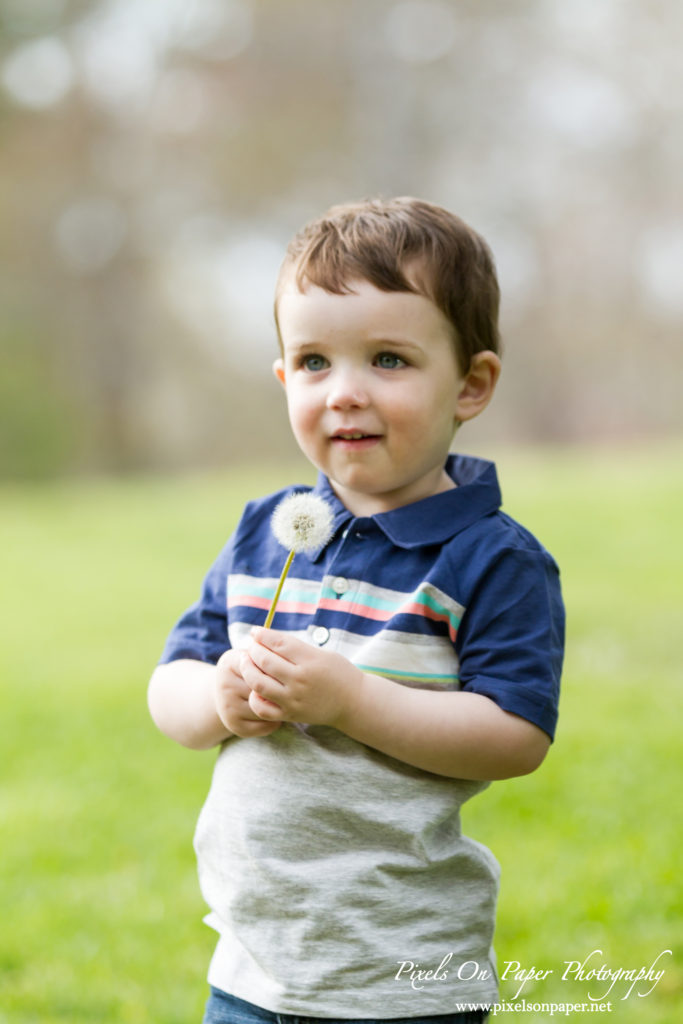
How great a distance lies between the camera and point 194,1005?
273 cm

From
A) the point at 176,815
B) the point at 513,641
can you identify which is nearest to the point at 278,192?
the point at 176,815

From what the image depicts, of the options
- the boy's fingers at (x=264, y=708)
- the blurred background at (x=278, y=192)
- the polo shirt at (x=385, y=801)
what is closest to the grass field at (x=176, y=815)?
the polo shirt at (x=385, y=801)

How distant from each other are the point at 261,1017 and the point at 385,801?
401mm

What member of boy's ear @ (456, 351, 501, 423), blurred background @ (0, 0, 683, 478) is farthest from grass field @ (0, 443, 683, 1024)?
blurred background @ (0, 0, 683, 478)

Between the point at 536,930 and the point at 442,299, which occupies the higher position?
the point at 442,299

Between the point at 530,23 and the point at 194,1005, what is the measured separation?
14.4 metres

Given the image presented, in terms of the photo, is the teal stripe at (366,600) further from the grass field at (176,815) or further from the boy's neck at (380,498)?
the grass field at (176,815)

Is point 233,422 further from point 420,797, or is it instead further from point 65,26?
point 420,797

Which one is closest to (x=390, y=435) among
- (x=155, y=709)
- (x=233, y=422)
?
(x=155, y=709)

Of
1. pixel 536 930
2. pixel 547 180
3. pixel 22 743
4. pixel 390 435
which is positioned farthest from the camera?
pixel 547 180

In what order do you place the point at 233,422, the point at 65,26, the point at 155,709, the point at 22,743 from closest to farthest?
the point at 155,709 → the point at 22,743 → the point at 65,26 → the point at 233,422

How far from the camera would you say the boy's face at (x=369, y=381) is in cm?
174

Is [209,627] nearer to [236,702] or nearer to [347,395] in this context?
[236,702]

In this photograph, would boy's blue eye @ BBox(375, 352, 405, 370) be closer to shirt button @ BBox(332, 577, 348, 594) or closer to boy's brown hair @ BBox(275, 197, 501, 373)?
boy's brown hair @ BBox(275, 197, 501, 373)
